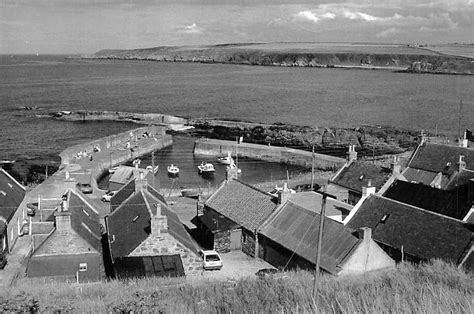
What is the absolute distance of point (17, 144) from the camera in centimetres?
8419

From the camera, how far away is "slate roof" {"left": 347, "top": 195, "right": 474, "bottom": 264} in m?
25.3

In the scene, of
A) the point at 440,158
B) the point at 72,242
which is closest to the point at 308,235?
the point at 72,242

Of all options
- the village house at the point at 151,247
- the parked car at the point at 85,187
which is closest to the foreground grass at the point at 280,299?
the village house at the point at 151,247

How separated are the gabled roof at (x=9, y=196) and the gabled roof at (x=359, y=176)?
2171 cm

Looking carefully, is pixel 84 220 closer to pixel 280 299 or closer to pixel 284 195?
pixel 284 195

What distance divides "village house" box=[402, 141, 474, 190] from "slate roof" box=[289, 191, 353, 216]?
23.0 feet

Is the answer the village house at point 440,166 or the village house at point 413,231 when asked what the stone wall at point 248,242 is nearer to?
the village house at point 413,231

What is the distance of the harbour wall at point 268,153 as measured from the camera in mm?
68375

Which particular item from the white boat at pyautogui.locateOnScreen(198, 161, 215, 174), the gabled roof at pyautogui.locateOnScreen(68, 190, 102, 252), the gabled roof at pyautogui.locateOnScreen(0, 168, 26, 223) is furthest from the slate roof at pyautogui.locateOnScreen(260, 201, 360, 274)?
the white boat at pyautogui.locateOnScreen(198, 161, 215, 174)

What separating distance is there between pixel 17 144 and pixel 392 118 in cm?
7223

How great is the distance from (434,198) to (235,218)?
1131 centimetres

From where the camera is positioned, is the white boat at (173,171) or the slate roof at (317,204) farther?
the white boat at (173,171)

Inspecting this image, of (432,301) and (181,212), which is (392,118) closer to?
(181,212)

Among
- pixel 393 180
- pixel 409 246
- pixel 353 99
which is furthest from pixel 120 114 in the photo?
pixel 409 246
